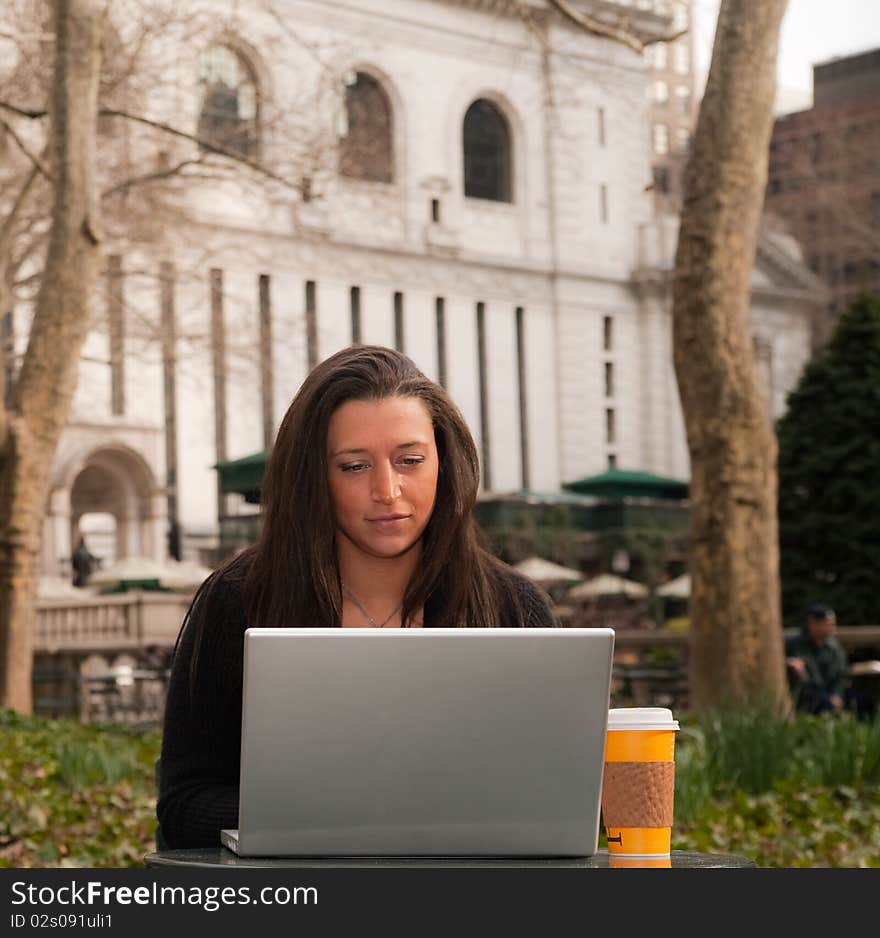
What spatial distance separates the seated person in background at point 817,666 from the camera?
12367 millimetres

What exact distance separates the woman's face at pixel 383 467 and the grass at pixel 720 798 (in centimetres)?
327

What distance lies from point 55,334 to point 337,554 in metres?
9.89

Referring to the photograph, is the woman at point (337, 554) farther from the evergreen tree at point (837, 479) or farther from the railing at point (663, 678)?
the evergreen tree at point (837, 479)

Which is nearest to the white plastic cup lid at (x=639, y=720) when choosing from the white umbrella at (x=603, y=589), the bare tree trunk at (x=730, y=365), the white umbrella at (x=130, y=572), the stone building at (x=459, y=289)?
the bare tree trunk at (x=730, y=365)

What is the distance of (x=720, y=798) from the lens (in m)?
7.16

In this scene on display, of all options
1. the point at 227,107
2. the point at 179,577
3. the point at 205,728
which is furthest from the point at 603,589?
the point at 205,728

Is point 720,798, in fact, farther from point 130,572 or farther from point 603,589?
point 603,589

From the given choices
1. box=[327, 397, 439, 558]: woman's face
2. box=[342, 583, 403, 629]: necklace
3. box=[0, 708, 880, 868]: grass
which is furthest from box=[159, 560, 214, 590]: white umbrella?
box=[327, 397, 439, 558]: woman's face

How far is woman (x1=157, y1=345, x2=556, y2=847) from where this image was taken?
8.95ft

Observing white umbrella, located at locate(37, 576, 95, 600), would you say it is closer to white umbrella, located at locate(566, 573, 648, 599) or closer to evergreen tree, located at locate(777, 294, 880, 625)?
white umbrella, located at locate(566, 573, 648, 599)

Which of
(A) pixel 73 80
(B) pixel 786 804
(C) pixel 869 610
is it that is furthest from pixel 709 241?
(C) pixel 869 610

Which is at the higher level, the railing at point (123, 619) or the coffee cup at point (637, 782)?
the railing at point (123, 619)

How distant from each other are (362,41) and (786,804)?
4956cm

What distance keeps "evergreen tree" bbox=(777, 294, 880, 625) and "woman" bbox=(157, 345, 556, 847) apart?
1774 cm
